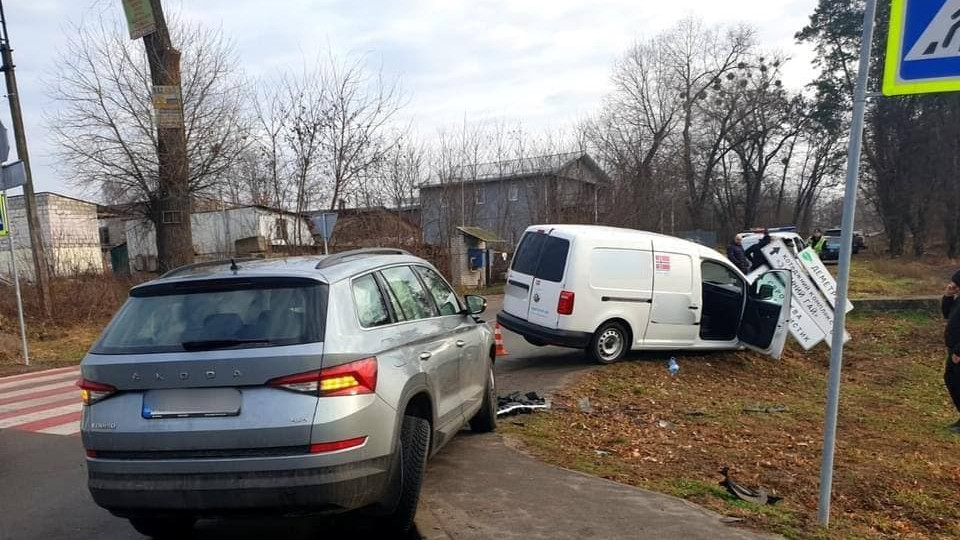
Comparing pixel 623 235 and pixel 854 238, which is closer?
pixel 623 235

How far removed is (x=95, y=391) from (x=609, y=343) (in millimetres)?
7499

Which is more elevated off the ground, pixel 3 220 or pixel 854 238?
pixel 3 220

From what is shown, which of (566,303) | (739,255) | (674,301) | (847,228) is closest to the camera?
(847,228)

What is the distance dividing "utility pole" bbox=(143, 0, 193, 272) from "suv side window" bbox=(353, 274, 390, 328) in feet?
36.7

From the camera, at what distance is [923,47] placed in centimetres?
337

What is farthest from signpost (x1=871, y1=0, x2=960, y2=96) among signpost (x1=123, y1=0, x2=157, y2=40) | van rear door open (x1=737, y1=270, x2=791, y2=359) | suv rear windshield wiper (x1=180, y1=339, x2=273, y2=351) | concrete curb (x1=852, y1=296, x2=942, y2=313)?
concrete curb (x1=852, y1=296, x2=942, y2=313)

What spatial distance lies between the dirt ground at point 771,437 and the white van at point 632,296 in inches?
19.3

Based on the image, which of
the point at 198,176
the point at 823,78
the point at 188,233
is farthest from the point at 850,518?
the point at 823,78

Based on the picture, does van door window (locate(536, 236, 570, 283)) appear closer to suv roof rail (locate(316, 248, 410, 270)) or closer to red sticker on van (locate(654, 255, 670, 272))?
red sticker on van (locate(654, 255, 670, 272))

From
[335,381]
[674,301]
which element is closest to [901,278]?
[674,301]

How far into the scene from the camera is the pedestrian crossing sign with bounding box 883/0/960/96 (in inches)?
130

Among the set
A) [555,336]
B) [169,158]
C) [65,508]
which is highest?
[169,158]

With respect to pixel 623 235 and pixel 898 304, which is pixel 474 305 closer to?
pixel 623 235

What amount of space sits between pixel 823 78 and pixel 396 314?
155 feet
